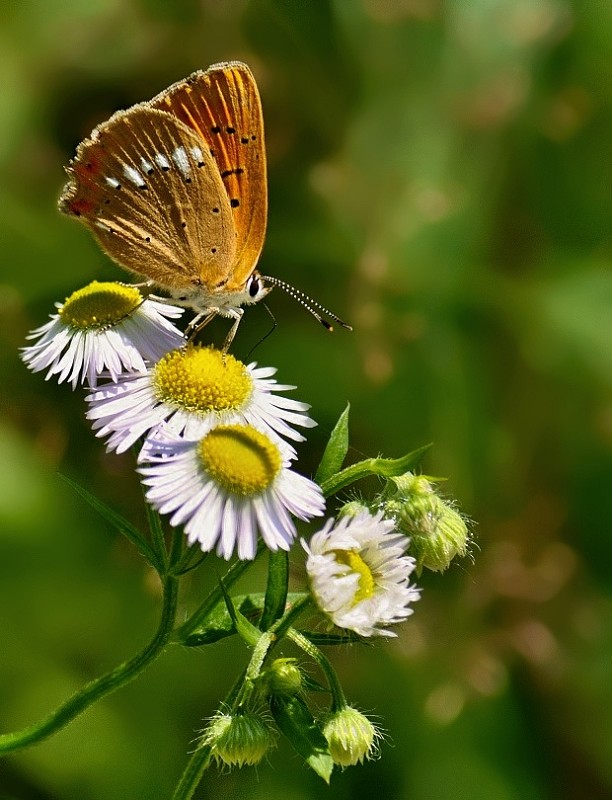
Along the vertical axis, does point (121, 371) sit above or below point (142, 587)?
above

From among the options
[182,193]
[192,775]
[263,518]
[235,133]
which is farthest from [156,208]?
[192,775]

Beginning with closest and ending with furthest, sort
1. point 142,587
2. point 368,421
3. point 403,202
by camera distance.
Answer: point 142,587, point 368,421, point 403,202

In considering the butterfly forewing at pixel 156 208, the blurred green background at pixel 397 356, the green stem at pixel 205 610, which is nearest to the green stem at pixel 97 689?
the green stem at pixel 205 610

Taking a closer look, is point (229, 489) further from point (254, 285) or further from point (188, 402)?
point (254, 285)

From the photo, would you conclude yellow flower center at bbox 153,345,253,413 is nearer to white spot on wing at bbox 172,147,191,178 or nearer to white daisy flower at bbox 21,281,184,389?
white daisy flower at bbox 21,281,184,389

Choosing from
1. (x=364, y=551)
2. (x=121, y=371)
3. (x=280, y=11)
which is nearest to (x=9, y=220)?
(x=280, y=11)

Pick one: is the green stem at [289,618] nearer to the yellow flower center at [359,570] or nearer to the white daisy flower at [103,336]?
the yellow flower center at [359,570]

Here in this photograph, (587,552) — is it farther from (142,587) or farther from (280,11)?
(280,11)
